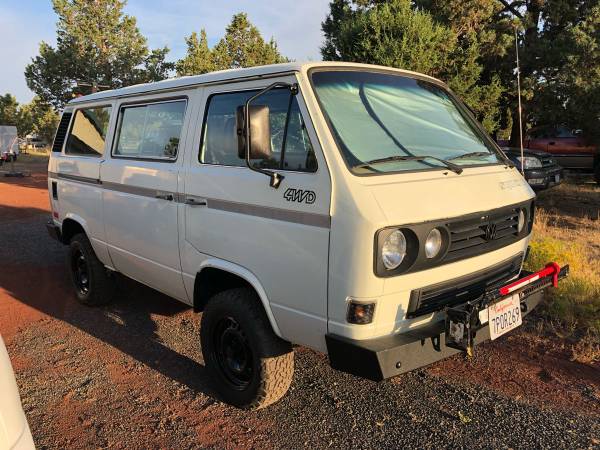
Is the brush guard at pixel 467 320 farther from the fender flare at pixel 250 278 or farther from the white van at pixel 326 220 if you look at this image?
the fender flare at pixel 250 278

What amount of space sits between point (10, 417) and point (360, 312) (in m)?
1.56

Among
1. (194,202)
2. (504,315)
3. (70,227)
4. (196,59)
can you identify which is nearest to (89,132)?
(70,227)

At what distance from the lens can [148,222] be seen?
395 cm

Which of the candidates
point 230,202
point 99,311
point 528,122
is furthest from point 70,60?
point 230,202

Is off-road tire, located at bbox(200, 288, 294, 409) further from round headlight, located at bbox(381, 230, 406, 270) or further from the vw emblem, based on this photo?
the vw emblem

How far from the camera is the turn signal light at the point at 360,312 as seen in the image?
2504 millimetres

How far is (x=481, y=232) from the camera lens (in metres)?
2.95

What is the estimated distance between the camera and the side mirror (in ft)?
9.10

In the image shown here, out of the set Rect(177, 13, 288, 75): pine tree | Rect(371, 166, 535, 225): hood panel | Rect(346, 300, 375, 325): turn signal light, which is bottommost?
Rect(346, 300, 375, 325): turn signal light

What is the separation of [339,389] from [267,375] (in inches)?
30.2

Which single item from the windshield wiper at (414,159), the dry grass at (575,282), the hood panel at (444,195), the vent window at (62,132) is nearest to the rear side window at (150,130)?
the vent window at (62,132)

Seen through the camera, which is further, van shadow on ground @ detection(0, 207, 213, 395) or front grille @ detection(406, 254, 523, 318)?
van shadow on ground @ detection(0, 207, 213, 395)

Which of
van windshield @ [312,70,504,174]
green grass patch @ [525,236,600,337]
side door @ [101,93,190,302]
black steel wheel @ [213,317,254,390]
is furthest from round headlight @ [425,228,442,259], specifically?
green grass patch @ [525,236,600,337]

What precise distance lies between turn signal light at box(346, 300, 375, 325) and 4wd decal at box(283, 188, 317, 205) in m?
0.59
